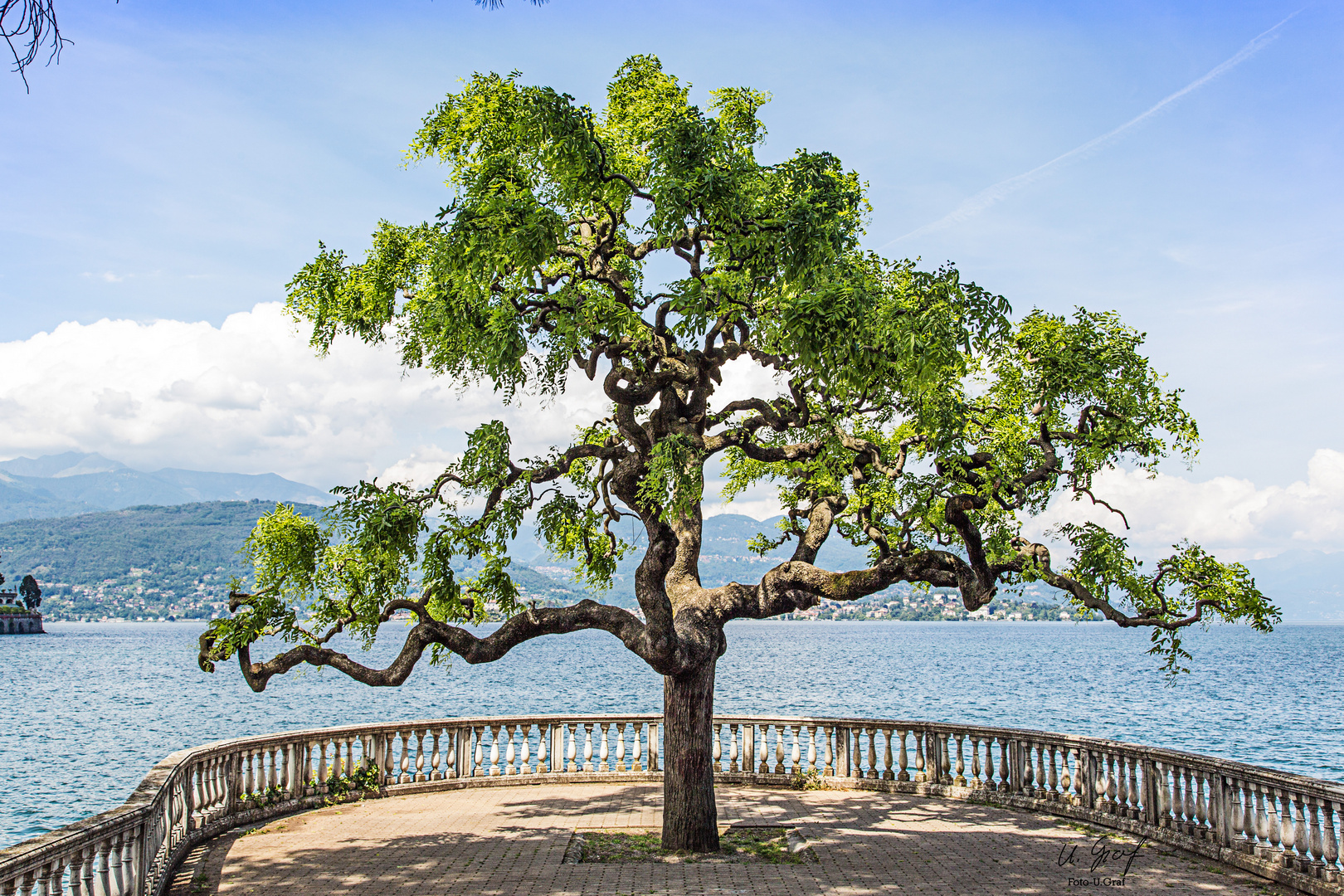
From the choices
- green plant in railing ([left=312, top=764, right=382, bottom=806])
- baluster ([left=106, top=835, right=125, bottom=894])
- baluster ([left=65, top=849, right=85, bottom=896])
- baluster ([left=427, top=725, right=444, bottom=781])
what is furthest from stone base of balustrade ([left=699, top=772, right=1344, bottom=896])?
baluster ([left=65, top=849, right=85, bottom=896])

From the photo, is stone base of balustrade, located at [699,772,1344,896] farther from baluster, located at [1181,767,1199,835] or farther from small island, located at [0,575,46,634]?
small island, located at [0,575,46,634]

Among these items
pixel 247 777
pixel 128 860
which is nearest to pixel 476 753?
pixel 247 777

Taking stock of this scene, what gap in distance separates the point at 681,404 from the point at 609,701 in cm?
5243

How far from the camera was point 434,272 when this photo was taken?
10.3 metres

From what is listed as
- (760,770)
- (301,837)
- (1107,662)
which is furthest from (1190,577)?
(1107,662)

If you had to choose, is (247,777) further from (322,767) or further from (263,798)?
(322,767)

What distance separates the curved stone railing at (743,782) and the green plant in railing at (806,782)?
0.14 ft

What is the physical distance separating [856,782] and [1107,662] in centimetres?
11680

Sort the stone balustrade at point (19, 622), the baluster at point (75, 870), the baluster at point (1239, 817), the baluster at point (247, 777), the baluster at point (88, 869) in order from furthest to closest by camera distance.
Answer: the stone balustrade at point (19, 622) → the baluster at point (247, 777) → the baluster at point (1239, 817) → the baluster at point (88, 869) → the baluster at point (75, 870)

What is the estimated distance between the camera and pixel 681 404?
12.3m

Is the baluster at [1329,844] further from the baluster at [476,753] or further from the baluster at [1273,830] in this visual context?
the baluster at [476,753]

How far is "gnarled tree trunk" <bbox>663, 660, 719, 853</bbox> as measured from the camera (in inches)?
454

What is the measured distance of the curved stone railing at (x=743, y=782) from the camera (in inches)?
311
